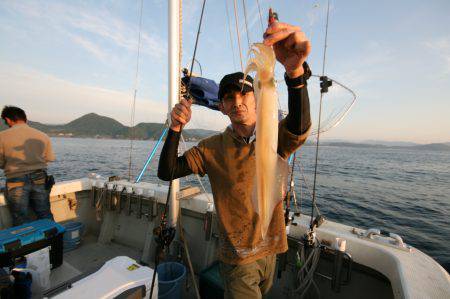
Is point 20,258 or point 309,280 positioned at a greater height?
point 309,280

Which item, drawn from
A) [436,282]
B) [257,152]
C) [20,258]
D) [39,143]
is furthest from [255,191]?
[39,143]

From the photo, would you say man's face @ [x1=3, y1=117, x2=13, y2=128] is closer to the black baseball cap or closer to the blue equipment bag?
the blue equipment bag

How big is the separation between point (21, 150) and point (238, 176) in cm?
565

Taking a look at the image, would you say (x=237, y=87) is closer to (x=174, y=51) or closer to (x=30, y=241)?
(x=174, y=51)

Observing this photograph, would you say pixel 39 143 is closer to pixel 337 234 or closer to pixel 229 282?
pixel 229 282

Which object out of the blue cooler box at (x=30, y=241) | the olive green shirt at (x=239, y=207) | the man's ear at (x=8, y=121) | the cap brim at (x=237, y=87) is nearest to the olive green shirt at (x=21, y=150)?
the man's ear at (x=8, y=121)

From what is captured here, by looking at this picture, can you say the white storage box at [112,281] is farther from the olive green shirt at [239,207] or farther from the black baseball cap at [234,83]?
the black baseball cap at [234,83]

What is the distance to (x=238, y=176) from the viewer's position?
7.42ft

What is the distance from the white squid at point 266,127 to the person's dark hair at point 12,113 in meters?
6.14

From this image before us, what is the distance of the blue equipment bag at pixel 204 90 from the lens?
4.57m

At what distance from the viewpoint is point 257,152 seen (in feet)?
5.64

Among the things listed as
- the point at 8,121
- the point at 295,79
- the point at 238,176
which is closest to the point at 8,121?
the point at 8,121

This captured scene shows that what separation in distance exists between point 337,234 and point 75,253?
6313 mm

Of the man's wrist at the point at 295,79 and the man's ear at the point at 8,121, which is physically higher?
the man's wrist at the point at 295,79
